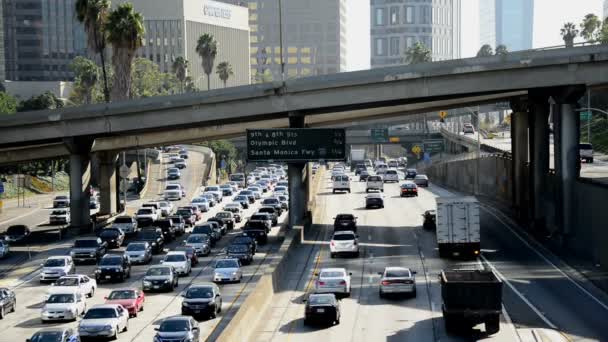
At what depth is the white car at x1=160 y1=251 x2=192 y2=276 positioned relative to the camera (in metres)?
57.2

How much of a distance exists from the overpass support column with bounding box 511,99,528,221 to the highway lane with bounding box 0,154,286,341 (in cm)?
2551

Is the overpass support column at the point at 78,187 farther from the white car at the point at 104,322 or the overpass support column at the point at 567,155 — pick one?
the white car at the point at 104,322

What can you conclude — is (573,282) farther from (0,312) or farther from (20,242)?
(20,242)

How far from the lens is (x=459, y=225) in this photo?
5878 centimetres

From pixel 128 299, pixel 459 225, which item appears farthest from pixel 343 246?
pixel 128 299

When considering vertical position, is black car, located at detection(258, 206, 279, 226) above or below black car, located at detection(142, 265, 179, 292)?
above

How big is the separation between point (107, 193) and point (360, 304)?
183 ft

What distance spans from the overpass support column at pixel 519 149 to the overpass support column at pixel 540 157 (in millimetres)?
8368

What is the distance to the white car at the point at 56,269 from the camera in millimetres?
56781

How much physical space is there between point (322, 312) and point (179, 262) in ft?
59.6

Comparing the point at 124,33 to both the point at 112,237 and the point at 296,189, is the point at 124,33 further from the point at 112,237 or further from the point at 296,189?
the point at 112,237

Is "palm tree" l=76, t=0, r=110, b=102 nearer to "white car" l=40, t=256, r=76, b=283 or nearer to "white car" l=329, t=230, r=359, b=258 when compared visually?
"white car" l=329, t=230, r=359, b=258


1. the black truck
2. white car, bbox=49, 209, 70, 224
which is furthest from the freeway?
white car, bbox=49, 209, 70, 224

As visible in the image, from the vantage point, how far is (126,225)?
258ft
